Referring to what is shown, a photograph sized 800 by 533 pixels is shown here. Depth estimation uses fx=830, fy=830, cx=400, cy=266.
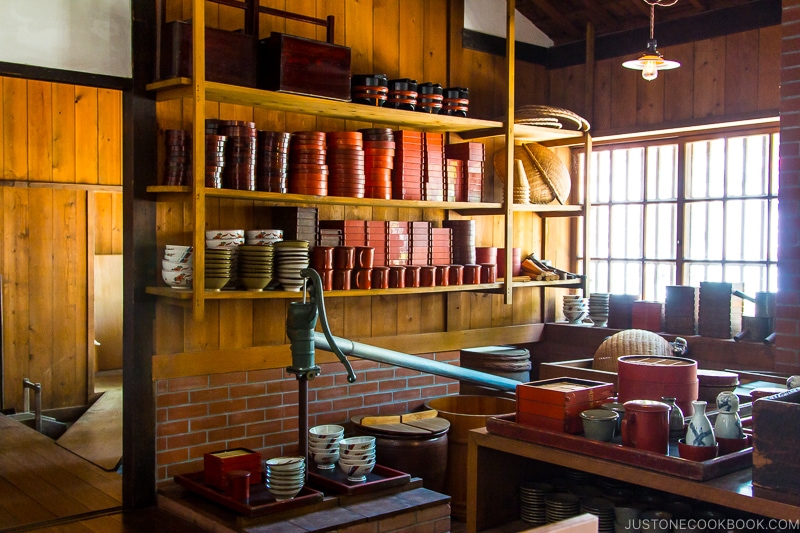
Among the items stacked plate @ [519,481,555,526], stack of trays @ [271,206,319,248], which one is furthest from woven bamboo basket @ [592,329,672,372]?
stacked plate @ [519,481,555,526]

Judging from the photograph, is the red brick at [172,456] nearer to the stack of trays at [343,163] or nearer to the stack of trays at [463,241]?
the stack of trays at [343,163]

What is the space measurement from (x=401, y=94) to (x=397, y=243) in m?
0.82

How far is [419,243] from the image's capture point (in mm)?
4766

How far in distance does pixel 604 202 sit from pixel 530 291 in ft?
2.64

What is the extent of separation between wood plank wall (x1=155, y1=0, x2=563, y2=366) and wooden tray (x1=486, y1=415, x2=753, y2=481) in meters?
2.07

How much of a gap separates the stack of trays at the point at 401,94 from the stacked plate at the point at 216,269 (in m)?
1.30

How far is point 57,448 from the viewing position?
17.5 ft

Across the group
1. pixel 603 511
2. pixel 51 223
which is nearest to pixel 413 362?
pixel 603 511

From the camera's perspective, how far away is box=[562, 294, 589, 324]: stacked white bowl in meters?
5.62

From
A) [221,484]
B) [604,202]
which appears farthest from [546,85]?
[221,484]

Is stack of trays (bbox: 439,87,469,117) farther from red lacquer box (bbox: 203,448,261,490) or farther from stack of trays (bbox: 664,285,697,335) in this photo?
red lacquer box (bbox: 203,448,261,490)

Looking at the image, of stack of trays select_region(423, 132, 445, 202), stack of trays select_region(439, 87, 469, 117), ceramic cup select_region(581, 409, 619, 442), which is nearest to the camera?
ceramic cup select_region(581, 409, 619, 442)

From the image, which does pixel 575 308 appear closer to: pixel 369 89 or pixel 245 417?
pixel 369 89

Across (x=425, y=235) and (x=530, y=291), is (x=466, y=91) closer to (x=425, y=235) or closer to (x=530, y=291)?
(x=425, y=235)
